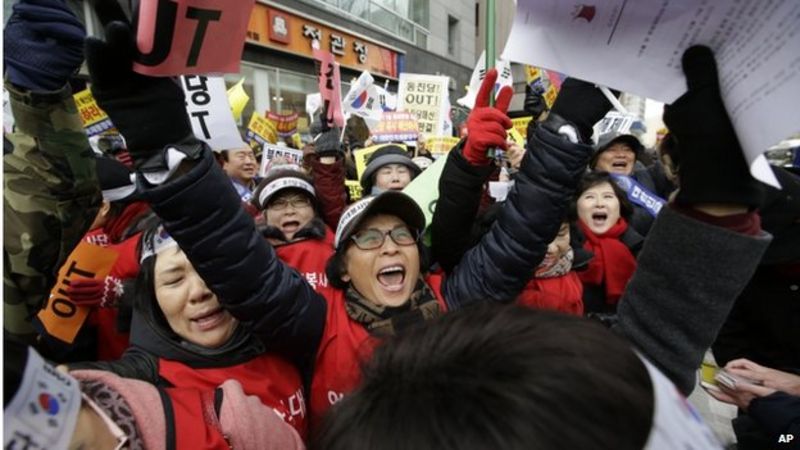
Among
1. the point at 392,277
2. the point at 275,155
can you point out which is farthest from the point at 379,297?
the point at 275,155

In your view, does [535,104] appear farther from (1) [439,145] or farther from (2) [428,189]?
(2) [428,189]

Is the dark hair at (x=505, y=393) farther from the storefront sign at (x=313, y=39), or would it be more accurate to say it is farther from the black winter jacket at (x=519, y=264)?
Answer: the storefront sign at (x=313, y=39)

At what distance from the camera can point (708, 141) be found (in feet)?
2.13

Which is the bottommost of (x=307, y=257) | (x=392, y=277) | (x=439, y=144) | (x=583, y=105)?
(x=307, y=257)

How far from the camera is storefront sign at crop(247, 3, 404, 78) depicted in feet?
35.6

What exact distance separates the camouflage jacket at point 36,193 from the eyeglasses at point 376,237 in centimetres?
86

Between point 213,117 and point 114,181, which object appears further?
point 213,117

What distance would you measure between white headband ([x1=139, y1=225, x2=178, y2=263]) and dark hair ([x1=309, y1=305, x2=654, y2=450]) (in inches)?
40.5

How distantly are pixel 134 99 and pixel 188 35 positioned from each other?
0.17 metres

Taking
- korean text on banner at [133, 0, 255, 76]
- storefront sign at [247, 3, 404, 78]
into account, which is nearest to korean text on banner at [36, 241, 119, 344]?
korean text on banner at [133, 0, 255, 76]

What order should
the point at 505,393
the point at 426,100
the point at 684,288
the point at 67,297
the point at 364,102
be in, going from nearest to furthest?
the point at 505,393, the point at 684,288, the point at 67,297, the point at 426,100, the point at 364,102

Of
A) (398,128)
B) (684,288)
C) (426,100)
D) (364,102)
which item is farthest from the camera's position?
(364,102)

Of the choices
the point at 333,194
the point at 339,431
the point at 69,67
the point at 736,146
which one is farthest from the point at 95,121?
the point at 736,146

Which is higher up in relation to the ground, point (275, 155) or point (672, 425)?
point (672, 425)
